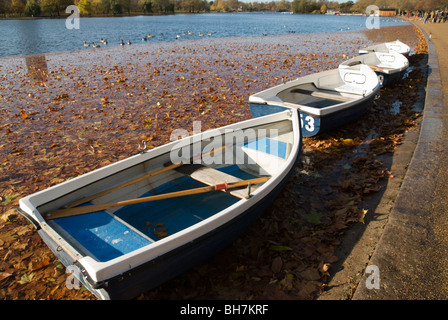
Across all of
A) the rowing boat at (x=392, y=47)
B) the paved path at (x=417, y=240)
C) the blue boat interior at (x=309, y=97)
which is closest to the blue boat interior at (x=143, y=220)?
the paved path at (x=417, y=240)

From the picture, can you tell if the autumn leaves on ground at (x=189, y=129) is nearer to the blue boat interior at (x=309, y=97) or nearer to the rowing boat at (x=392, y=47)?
the blue boat interior at (x=309, y=97)

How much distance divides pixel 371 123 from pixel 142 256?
7937 millimetres

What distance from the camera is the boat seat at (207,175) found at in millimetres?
4290

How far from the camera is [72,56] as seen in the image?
789 inches

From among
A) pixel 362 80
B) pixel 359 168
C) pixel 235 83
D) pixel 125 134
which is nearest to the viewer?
pixel 359 168

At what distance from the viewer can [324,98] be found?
29.6 ft

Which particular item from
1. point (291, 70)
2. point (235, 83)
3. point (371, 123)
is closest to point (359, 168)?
point (371, 123)

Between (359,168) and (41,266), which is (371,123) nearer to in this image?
(359,168)

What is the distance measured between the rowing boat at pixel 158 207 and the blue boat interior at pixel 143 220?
0.01m

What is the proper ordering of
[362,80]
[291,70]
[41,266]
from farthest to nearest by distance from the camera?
1. [291,70]
2. [362,80]
3. [41,266]

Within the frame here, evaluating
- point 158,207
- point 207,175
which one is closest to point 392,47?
point 207,175

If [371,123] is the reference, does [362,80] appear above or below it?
above

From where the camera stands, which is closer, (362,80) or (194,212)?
(194,212)

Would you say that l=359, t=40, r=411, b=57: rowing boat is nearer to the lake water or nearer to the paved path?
the paved path
